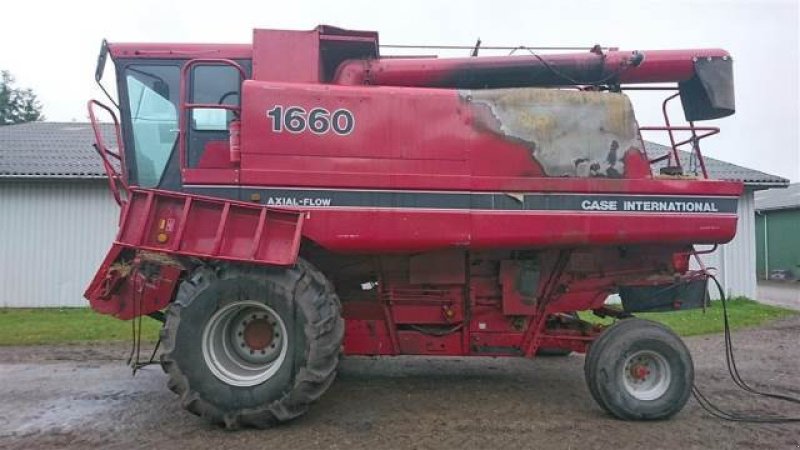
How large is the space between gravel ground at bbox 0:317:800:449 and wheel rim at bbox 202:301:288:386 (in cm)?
48

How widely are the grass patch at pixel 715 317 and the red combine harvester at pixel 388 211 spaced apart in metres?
4.81

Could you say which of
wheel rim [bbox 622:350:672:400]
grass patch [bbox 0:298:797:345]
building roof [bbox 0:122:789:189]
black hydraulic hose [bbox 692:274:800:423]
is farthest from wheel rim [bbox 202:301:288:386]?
building roof [bbox 0:122:789:189]

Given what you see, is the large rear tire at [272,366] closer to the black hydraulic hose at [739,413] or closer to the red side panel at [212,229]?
the red side panel at [212,229]

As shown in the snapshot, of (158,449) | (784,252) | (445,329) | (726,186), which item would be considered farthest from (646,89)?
(784,252)

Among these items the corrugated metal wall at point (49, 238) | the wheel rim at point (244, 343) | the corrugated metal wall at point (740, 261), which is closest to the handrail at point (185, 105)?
the wheel rim at point (244, 343)

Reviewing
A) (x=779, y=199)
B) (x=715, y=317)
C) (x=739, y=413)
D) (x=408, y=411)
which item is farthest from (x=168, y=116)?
(x=779, y=199)

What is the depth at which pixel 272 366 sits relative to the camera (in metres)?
5.79

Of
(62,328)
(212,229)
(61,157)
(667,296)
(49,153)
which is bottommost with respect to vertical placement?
(62,328)

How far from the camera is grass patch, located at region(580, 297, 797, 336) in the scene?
12141 mm

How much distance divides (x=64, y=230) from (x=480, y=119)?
12.7 m

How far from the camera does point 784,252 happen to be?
3017cm

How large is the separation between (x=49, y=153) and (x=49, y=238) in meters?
2.58

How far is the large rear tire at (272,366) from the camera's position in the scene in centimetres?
564

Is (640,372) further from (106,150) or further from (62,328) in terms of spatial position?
(62,328)
